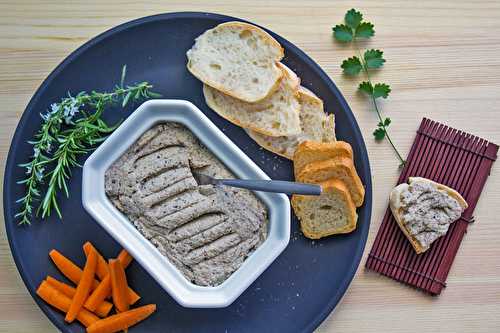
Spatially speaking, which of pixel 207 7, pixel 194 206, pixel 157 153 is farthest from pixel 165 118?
pixel 207 7

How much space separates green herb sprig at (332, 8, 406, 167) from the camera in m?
2.55

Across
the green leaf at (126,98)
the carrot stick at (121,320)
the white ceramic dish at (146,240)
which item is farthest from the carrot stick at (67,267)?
the green leaf at (126,98)

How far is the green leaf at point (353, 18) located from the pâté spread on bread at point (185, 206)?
80cm

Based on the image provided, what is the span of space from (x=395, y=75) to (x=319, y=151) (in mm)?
509

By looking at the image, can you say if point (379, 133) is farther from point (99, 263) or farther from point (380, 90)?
point (99, 263)

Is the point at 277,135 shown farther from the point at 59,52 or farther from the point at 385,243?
the point at 59,52

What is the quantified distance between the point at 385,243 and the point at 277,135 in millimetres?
627

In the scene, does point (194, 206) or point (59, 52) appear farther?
point (59, 52)

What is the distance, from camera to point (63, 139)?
236cm

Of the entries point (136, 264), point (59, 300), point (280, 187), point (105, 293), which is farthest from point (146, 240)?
point (280, 187)

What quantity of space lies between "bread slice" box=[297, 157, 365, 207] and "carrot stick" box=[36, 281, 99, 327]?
0.95 m

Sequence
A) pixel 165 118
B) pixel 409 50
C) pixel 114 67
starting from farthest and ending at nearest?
pixel 409 50
pixel 114 67
pixel 165 118

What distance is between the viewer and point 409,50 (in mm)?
2645

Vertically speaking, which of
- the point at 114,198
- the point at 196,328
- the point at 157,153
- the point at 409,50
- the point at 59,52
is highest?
the point at 409,50
